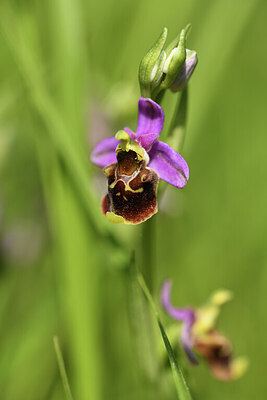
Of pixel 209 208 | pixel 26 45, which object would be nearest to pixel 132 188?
pixel 26 45

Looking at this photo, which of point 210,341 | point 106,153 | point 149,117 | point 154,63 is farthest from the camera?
point 210,341

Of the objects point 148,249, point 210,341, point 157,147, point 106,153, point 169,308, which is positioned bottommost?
point 210,341

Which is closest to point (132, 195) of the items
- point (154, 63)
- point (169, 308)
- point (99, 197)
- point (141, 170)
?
point (141, 170)

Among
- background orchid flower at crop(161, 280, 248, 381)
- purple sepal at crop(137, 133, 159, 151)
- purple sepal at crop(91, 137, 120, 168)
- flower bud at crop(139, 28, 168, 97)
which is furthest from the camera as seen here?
background orchid flower at crop(161, 280, 248, 381)

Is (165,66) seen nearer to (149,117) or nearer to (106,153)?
(149,117)

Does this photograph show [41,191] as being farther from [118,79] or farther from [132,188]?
[132,188]

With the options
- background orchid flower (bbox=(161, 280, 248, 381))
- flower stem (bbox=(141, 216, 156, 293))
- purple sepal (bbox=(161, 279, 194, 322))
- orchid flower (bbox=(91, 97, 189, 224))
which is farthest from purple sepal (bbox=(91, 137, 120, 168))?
background orchid flower (bbox=(161, 280, 248, 381))

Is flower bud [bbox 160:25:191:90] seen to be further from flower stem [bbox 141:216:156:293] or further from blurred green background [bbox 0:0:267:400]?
blurred green background [bbox 0:0:267:400]
